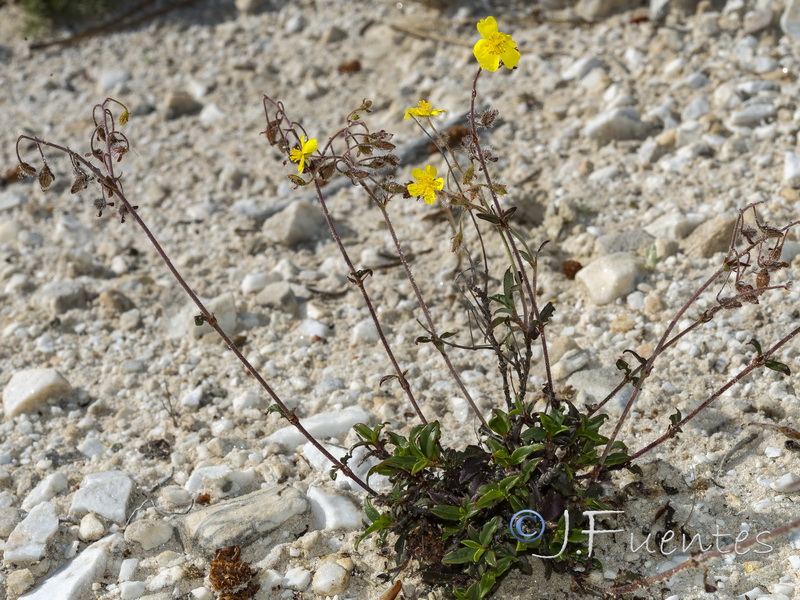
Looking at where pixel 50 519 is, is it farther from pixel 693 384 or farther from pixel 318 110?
pixel 318 110

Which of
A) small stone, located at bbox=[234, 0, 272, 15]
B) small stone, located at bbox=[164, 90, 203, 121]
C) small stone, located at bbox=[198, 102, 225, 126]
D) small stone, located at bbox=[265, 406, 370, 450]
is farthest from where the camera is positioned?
small stone, located at bbox=[234, 0, 272, 15]

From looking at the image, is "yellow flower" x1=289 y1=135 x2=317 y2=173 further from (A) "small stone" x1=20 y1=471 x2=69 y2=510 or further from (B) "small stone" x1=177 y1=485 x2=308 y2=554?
(A) "small stone" x1=20 y1=471 x2=69 y2=510

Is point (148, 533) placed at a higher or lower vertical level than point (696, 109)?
lower

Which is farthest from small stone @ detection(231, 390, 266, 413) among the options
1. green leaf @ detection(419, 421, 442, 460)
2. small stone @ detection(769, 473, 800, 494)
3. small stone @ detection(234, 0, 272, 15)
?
small stone @ detection(234, 0, 272, 15)

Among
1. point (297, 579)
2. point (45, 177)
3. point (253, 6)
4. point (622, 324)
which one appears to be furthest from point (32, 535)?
point (253, 6)

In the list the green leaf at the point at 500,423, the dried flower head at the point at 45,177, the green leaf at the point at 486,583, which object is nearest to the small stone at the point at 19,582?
the dried flower head at the point at 45,177

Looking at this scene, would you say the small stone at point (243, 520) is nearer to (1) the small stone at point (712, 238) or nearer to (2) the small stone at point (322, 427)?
(2) the small stone at point (322, 427)

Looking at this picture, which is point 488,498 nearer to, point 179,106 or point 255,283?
point 255,283
